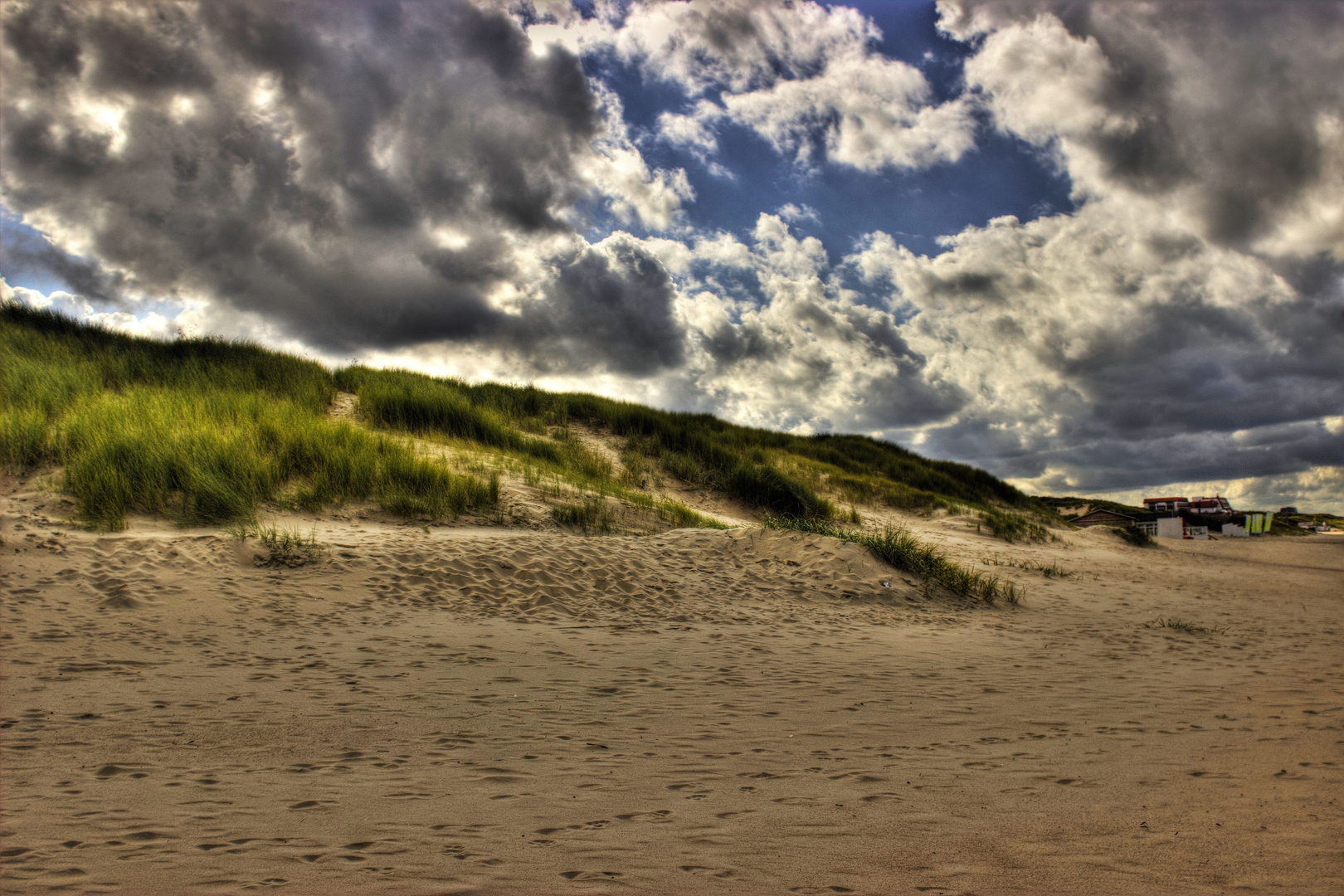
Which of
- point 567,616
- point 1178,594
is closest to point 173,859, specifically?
point 567,616

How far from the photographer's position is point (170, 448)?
814 centimetres

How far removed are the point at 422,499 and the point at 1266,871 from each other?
28.5 ft

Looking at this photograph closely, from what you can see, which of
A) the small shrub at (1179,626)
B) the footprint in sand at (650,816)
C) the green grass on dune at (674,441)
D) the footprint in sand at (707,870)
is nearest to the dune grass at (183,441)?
the green grass on dune at (674,441)

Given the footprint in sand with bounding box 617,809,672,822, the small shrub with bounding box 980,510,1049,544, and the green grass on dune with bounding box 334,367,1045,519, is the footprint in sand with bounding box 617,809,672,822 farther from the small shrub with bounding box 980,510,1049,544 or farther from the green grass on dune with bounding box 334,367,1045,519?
the small shrub with bounding box 980,510,1049,544

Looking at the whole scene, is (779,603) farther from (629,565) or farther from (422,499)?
(422,499)

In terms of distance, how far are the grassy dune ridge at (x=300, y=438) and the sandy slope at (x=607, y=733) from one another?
1.52m

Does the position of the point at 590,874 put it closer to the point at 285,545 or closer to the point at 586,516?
the point at 285,545

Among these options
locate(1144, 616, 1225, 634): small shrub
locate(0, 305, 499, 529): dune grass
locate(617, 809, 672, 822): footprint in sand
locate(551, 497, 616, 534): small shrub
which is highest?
locate(0, 305, 499, 529): dune grass

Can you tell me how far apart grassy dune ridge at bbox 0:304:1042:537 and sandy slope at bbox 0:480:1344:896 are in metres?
1.52

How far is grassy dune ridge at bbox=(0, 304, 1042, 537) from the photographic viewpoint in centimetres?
788

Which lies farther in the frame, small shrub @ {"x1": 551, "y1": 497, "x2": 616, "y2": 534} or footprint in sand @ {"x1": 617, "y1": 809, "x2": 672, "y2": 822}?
small shrub @ {"x1": 551, "y1": 497, "x2": 616, "y2": 534}

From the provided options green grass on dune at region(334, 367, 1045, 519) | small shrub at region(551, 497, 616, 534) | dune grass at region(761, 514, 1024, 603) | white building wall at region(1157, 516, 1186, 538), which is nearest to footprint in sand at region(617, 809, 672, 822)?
dune grass at region(761, 514, 1024, 603)

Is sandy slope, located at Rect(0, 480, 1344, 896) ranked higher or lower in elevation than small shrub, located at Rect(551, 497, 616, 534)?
lower

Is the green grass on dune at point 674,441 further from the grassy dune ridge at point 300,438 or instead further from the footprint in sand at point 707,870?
the footprint in sand at point 707,870
